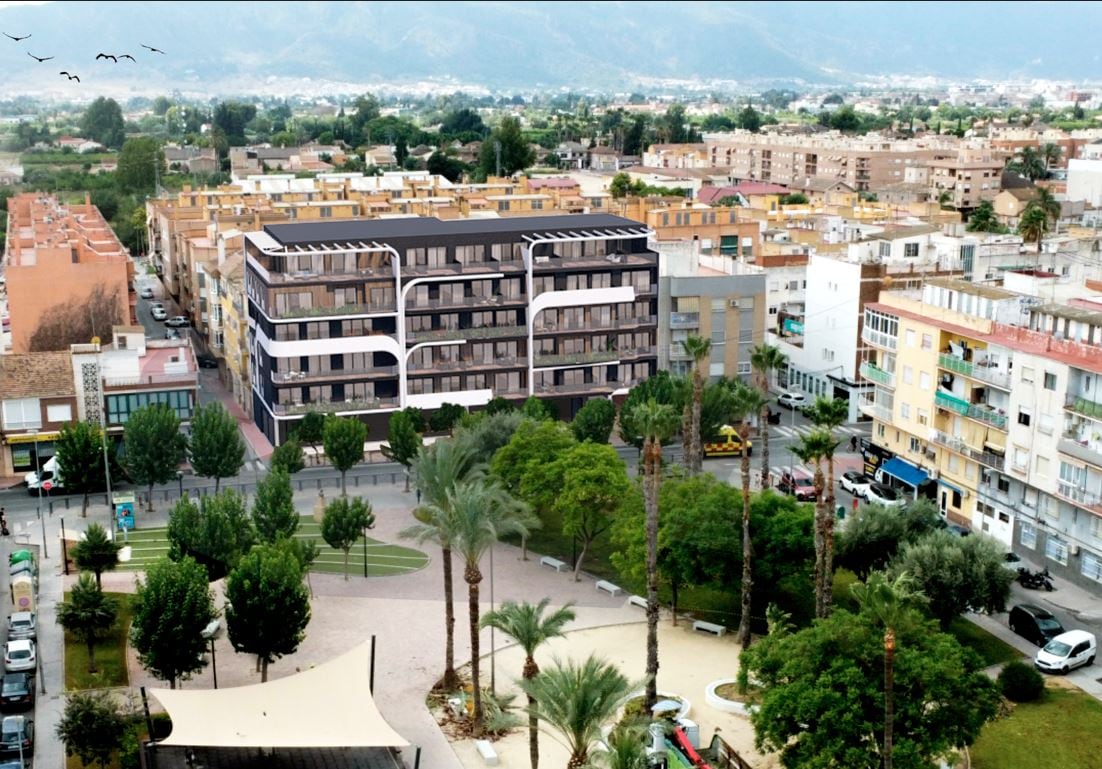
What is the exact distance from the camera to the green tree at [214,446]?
2386 inches

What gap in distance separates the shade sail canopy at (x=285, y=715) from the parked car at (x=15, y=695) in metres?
6.22

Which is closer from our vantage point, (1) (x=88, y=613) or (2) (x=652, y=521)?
(2) (x=652, y=521)

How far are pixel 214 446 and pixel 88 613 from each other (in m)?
17.5

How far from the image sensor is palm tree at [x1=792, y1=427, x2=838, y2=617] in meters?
39.2

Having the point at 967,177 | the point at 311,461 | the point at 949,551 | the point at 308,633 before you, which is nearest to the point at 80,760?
the point at 308,633

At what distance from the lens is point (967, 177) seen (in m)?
165

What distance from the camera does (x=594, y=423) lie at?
216 feet

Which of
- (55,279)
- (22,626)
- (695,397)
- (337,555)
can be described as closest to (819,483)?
(695,397)

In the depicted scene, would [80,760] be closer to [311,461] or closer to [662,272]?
[311,461]

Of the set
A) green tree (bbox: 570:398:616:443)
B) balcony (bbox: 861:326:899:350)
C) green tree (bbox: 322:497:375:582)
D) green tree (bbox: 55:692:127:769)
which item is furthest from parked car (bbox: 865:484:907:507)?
green tree (bbox: 55:692:127:769)

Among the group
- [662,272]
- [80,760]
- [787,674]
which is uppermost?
[662,272]

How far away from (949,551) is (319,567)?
80.7ft

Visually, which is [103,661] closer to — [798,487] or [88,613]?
[88,613]

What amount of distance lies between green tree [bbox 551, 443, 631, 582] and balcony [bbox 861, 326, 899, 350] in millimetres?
16961
